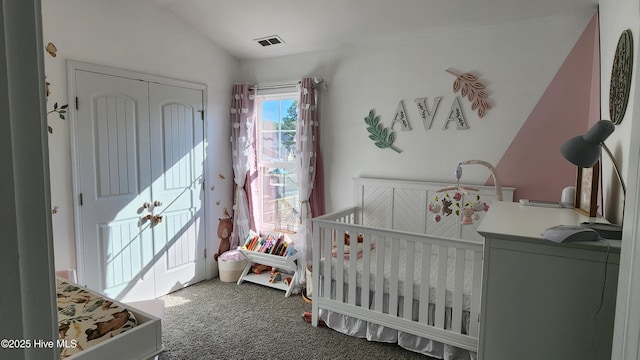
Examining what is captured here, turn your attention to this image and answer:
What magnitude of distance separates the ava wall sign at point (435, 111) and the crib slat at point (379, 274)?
3.26 ft

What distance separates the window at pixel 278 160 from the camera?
3.68 metres

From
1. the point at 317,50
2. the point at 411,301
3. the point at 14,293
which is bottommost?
the point at 411,301

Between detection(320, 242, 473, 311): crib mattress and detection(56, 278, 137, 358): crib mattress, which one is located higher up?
detection(56, 278, 137, 358): crib mattress

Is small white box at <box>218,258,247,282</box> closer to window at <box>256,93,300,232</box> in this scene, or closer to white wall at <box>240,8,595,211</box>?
window at <box>256,93,300,232</box>

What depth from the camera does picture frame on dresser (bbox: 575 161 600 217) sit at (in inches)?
59.1

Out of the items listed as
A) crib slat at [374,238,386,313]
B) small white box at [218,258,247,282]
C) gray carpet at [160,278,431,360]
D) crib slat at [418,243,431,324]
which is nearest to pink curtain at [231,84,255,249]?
small white box at [218,258,247,282]

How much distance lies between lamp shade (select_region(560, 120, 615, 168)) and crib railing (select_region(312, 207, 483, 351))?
3.03ft

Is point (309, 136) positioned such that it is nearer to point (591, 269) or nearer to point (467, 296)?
point (467, 296)

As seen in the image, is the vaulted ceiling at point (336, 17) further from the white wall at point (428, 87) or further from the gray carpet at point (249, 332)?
the gray carpet at point (249, 332)

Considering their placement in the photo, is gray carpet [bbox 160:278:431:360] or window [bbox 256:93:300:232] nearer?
gray carpet [bbox 160:278:431:360]

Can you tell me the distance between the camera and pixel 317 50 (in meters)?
3.38

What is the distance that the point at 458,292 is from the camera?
2143 mm

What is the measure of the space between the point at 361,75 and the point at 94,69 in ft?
6.85

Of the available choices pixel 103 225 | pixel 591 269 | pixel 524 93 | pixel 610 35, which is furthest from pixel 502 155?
pixel 103 225
